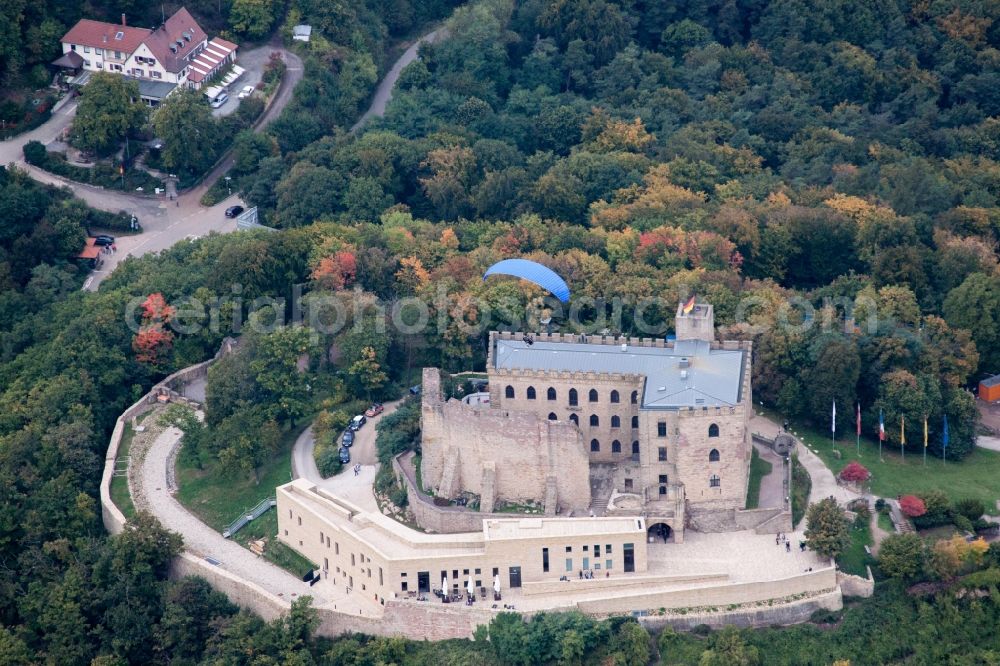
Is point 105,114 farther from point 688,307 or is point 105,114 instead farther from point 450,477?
point 688,307

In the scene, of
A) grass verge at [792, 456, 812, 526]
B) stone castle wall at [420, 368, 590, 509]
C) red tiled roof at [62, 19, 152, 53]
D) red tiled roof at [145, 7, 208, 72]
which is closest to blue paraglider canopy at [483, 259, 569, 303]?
stone castle wall at [420, 368, 590, 509]

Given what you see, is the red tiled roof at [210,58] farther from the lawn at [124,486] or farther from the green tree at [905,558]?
the green tree at [905,558]

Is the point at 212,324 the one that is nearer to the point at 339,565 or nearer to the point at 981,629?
the point at 339,565

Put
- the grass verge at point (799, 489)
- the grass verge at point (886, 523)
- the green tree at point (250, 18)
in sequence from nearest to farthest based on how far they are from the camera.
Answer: the grass verge at point (886, 523) → the grass verge at point (799, 489) → the green tree at point (250, 18)

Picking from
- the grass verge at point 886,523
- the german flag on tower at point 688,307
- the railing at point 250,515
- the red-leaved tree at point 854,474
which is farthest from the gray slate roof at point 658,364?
the railing at point 250,515

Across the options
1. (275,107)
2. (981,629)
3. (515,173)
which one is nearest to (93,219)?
(275,107)

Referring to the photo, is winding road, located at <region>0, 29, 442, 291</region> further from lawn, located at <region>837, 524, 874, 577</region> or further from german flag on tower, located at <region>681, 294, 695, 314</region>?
lawn, located at <region>837, 524, 874, 577</region>
